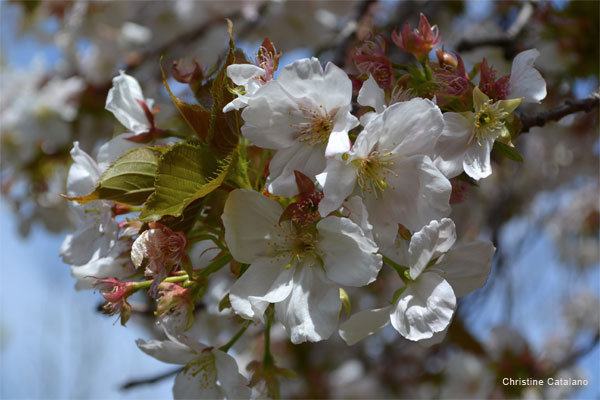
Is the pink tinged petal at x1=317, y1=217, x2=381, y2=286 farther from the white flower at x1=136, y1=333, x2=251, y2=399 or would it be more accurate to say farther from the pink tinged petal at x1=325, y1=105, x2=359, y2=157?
the white flower at x1=136, y1=333, x2=251, y2=399

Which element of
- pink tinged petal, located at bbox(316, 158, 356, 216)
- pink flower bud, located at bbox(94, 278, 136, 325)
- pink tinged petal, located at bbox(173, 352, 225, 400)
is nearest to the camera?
pink tinged petal, located at bbox(316, 158, 356, 216)

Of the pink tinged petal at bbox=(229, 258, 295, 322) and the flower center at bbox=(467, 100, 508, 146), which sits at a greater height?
the flower center at bbox=(467, 100, 508, 146)

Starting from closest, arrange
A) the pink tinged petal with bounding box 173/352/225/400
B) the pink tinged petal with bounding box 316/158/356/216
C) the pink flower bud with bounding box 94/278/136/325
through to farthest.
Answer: the pink tinged petal with bounding box 316/158/356/216 < the pink flower bud with bounding box 94/278/136/325 < the pink tinged petal with bounding box 173/352/225/400

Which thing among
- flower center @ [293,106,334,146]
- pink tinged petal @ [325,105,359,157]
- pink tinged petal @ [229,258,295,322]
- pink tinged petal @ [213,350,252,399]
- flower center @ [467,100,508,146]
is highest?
pink tinged petal @ [325,105,359,157]

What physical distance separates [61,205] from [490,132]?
2.27 m

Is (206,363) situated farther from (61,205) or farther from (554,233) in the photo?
(554,233)

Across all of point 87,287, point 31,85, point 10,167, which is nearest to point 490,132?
point 87,287

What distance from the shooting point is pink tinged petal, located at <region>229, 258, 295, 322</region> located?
77cm

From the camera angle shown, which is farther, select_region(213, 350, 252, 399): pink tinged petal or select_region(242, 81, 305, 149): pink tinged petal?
select_region(213, 350, 252, 399): pink tinged petal

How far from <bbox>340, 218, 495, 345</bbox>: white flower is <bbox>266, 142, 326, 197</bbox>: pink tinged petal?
0.18m

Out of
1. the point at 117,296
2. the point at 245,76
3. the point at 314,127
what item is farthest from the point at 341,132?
the point at 117,296

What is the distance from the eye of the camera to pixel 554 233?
4.04m

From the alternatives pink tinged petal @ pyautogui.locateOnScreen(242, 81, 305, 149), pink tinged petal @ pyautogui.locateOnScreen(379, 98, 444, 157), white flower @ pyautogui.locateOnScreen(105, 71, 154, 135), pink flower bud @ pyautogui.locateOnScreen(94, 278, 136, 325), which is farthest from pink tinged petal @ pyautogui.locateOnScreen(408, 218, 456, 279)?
white flower @ pyautogui.locateOnScreen(105, 71, 154, 135)

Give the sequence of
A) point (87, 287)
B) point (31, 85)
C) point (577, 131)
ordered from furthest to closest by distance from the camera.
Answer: point (31, 85)
point (577, 131)
point (87, 287)
